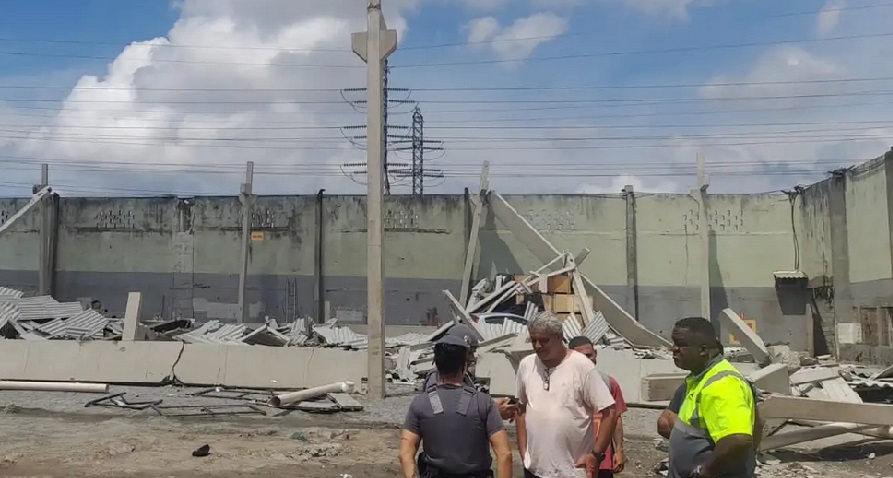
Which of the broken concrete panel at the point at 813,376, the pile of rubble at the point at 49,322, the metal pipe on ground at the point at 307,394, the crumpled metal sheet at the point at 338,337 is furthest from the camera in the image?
the crumpled metal sheet at the point at 338,337

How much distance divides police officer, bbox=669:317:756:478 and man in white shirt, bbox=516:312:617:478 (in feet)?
1.74

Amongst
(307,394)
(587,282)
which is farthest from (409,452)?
(587,282)

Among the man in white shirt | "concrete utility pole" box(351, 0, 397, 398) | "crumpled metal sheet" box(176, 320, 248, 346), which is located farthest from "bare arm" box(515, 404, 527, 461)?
"crumpled metal sheet" box(176, 320, 248, 346)

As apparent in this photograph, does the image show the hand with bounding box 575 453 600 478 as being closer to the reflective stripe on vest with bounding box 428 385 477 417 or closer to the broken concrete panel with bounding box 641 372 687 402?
the reflective stripe on vest with bounding box 428 385 477 417

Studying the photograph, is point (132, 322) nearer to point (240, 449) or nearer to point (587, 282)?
point (240, 449)

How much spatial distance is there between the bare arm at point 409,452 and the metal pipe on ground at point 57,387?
11.3 m

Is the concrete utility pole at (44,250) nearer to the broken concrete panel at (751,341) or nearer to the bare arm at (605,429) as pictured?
the broken concrete panel at (751,341)

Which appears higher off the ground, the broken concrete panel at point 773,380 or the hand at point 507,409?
the hand at point 507,409

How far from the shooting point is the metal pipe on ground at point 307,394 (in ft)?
40.7

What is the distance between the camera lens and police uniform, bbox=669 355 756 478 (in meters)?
3.42

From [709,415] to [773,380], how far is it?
785 cm

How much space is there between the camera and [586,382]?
13.7 ft

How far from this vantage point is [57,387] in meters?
13.7

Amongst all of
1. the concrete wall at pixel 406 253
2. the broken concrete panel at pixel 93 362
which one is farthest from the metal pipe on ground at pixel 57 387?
the concrete wall at pixel 406 253
